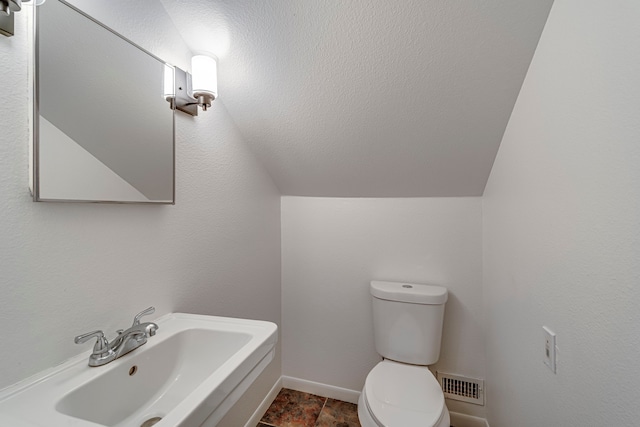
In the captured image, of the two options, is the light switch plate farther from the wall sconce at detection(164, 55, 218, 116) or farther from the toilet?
the wall sconce at detection(164, 55, 218, 116)

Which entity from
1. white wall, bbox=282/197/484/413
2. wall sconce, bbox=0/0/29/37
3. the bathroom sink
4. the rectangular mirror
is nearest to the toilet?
white wall, bbox=282/197/484/413

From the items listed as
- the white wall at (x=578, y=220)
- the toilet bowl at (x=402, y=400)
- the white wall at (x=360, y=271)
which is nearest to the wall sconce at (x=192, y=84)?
the white wall at (x=360, y=271)

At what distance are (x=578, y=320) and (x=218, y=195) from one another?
1406 mm

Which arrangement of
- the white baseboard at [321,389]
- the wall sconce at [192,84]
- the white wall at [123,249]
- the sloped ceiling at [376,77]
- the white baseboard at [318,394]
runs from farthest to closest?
the white baseboard at [321,389] → the white baseboard at [318,394] → the wall sconce at [192,84] → the sloped ceiling at [376,77] → the white wall at [123,249]

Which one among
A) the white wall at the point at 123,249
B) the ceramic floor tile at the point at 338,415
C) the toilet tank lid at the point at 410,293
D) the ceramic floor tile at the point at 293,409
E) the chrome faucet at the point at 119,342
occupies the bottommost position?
the ceramic floor tile at the point at 338,415

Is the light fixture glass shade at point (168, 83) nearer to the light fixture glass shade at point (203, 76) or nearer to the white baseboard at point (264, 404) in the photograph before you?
the light fixture glass shade at point (203, 76)

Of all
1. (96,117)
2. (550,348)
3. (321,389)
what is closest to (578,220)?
(550,348)

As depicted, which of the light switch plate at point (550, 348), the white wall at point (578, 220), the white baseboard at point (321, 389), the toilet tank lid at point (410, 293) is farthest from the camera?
the white baseboard at point (321, 389)

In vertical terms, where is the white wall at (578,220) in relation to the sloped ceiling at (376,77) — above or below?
below

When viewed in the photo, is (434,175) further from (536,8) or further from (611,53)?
(611,53)

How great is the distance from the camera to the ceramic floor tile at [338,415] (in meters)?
1.72

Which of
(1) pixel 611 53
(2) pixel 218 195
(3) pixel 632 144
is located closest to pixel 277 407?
(2) pixel 218 195

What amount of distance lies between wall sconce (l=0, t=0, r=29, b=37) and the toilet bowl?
168cm

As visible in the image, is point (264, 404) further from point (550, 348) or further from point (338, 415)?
point (550, 348)
